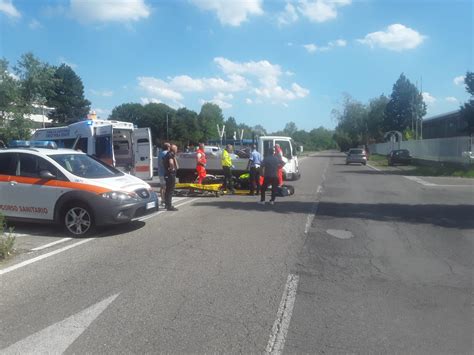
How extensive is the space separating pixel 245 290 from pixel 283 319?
0.93m

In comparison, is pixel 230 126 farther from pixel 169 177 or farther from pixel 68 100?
pixel 169 177

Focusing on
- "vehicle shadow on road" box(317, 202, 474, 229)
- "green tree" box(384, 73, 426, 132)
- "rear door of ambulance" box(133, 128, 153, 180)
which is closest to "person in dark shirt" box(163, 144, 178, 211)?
"vehicle shadow on road" box(317, 202, 474, 229)

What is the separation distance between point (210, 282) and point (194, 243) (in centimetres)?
224

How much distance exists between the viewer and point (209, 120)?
120250 mm

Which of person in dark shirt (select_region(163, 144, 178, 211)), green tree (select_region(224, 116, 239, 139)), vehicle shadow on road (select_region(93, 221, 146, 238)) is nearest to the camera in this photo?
vehicle shadow on road (select_region(93, 221, 146, 238))

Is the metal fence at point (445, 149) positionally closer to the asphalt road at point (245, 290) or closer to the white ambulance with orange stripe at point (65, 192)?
the asphalt road at point (245, 290)

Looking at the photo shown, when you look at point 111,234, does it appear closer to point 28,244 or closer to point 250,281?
point 28,244

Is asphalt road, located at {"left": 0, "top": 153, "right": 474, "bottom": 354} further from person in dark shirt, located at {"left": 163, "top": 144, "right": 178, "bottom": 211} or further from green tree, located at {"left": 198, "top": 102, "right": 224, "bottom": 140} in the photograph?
green tree, located at {"left": 198, "top": 102, "right": 224, "bottom": 140}

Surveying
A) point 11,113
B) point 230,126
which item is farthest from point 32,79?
point 230,126

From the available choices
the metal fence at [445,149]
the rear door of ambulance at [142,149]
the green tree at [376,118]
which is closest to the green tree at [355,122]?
the green tree at [376,118]

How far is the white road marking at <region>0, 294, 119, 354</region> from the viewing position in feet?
13.0

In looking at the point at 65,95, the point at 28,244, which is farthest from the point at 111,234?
the point at 65,95

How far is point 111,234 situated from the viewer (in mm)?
8688

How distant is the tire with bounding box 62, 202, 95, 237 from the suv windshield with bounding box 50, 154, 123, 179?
666mm
